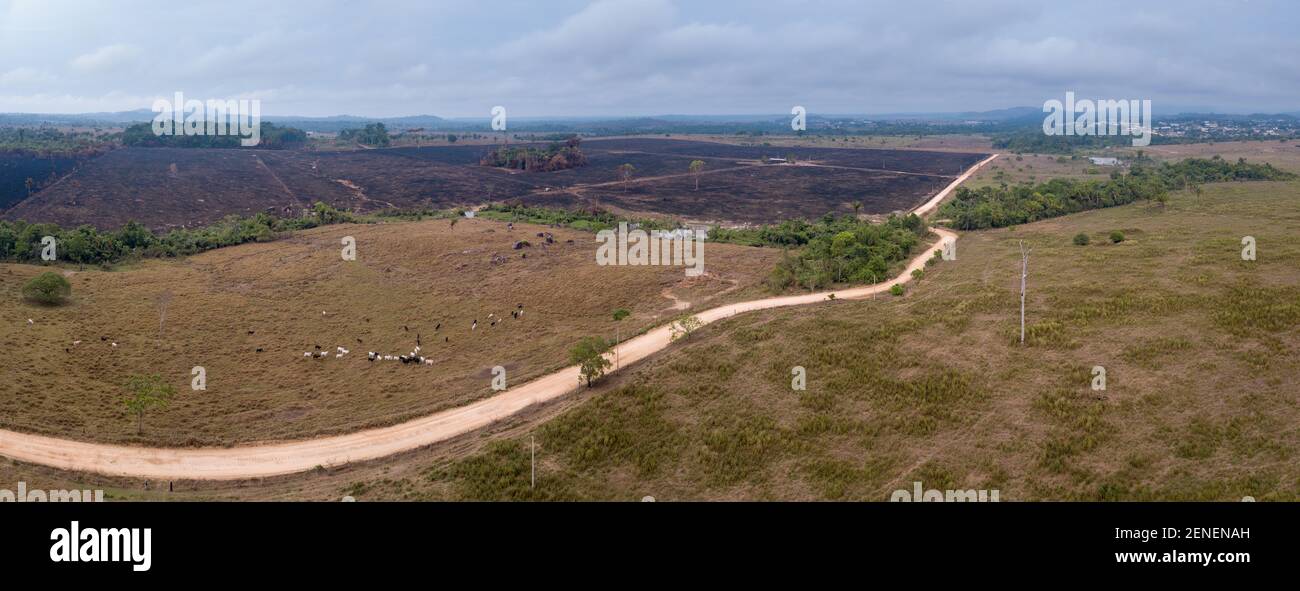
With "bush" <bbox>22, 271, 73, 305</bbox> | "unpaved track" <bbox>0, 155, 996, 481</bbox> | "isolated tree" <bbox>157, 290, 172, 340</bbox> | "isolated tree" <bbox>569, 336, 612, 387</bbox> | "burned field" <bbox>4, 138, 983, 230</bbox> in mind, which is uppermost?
"burned field" <bbox>4, 138, 983, 230</bbox>

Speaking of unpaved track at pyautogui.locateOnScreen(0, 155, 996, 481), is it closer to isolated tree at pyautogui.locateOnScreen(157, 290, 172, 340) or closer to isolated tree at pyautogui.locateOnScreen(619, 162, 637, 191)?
isolated tree at pyautogui.locateOnScreen(157, 290, 172, 340)

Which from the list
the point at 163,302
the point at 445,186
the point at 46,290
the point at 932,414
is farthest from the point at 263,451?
the point at 445,186

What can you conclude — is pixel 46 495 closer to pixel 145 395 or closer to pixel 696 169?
pixel 145 395

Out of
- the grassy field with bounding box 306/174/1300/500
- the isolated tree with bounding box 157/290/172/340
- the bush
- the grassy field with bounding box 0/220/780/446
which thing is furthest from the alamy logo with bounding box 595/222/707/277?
the bush

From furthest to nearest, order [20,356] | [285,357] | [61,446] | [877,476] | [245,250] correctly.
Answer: [245,250] → [285,357] → [20,356] → [61,446] → [877,476]

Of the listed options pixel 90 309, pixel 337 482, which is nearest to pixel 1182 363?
pixel 337 482

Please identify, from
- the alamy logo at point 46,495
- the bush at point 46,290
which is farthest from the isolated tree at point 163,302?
→ the alamy logo at point 46,495

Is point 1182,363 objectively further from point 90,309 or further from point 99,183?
point 99,183
